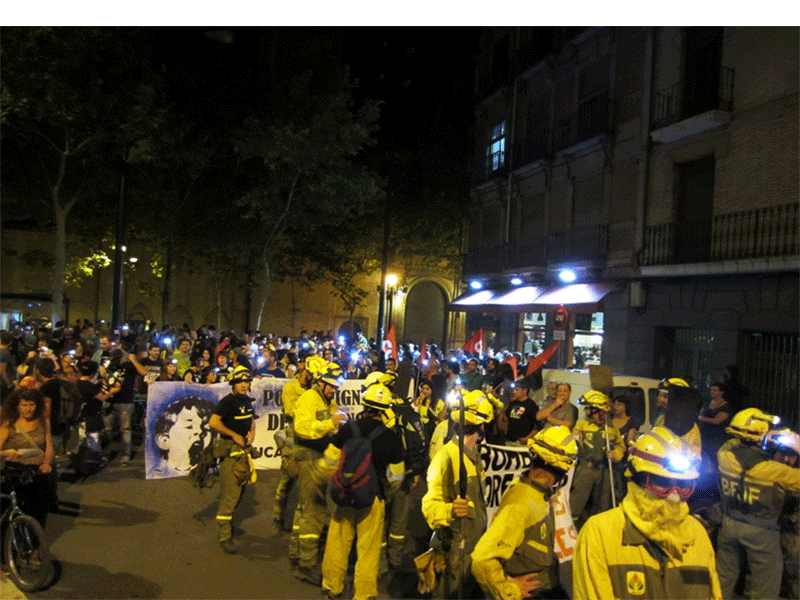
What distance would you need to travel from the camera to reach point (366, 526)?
533 cm

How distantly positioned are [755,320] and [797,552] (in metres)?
8.85

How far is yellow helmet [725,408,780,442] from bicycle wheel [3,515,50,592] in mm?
5684

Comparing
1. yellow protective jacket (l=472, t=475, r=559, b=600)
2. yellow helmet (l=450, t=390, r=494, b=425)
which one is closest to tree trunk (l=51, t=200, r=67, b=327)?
yellow helmet (l=450, t=390, r=494, b=425)

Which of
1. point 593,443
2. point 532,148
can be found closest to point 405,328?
point 532,148

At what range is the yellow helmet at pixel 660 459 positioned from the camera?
9.23ft

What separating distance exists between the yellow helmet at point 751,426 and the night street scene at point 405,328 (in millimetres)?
39

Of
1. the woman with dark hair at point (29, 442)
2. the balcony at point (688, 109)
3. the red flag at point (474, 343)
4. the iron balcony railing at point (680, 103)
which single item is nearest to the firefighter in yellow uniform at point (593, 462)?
A: the woman with dark hair at point (29, 442)

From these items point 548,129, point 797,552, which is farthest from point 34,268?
point 797,552

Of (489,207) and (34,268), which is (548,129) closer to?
(489,207)

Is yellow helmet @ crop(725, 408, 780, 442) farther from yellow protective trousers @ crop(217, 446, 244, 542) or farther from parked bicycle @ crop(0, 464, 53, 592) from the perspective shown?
parked bicycle @ crop(0, 464, 53, 592)

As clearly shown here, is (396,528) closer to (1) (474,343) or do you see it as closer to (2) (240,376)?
(2) (240,376)

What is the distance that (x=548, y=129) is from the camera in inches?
848

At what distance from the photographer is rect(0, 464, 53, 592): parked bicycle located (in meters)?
5.48

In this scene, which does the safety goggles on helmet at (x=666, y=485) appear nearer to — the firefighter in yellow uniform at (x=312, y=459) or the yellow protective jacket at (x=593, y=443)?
the firefighter in yellow uniform at (x=312, y=459)
